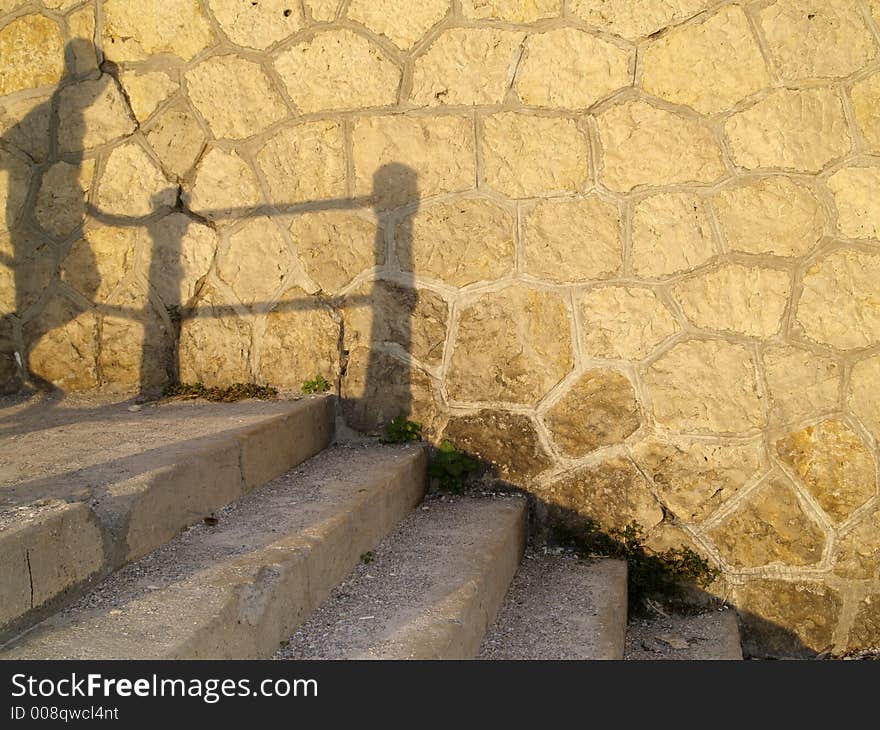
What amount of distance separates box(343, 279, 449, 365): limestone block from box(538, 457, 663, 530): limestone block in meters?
0.75

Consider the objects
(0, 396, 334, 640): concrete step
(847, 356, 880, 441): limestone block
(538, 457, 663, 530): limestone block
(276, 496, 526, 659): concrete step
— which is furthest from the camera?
(538, 457, 663, 530): limestone block

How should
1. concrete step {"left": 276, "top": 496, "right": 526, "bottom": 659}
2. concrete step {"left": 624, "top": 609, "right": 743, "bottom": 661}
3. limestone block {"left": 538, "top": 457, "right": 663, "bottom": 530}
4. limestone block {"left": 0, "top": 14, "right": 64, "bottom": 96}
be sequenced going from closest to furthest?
concrete step {"left": 276, "top": 496, "right": 526, "bottom": 659}, concrete step {"left": 624, "top": 609, "right": 743, "bottom": 661}, limestone block {"left": 538, "top": 457, "right": 663, "bottom": 530}, limestone block {"left": 0, "top": 14, "right": 64, "bottom": 96}

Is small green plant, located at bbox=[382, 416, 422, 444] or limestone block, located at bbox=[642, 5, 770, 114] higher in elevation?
limestone block, located at bbox=[642, 5, 770, 114]

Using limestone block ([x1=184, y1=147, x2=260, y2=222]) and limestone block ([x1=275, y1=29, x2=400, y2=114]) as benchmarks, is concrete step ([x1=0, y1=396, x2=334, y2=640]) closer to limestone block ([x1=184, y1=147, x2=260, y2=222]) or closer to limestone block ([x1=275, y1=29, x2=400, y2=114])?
limestone block ([x1=184, y1=147, x2=260, y2=222])

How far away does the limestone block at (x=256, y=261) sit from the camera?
4105 mm

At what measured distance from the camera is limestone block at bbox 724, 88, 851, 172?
3619 mm

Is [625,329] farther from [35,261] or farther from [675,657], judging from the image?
[35,261]

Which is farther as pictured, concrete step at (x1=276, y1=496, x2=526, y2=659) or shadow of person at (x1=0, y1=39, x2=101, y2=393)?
shadow of person at (x1=0, y1=39, x2=101, y2=393)

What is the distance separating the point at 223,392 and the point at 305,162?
1.06 metres

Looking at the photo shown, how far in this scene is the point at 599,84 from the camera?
12.4 feet

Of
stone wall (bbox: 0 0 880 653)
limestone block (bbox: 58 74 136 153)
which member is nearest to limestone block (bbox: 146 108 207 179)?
stone wall (bbox: 0 0 880 653)

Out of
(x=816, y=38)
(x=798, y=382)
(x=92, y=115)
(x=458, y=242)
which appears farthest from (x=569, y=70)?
(x=92, y=115)

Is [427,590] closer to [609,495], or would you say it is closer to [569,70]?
[609,495]

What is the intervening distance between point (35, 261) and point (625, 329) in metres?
2.64
